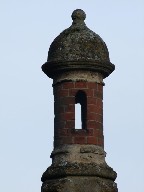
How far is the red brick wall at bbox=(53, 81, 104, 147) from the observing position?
44.4 feet

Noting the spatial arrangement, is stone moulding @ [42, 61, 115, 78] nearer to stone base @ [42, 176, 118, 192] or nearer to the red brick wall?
the red brick wall

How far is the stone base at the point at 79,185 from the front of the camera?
42.8ft

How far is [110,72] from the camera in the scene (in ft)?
45.6

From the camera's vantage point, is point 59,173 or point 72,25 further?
point 72,25

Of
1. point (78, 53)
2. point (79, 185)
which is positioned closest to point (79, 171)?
point (79, 185)

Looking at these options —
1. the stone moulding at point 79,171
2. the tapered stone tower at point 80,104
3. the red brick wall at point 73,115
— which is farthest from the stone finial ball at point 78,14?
the stone moulding at point 79,171

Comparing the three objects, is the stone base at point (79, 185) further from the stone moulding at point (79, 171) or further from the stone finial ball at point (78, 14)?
the stone finial ball at point (78, 14)

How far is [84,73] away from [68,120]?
71 centimetres

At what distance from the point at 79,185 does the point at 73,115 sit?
1.08 meters

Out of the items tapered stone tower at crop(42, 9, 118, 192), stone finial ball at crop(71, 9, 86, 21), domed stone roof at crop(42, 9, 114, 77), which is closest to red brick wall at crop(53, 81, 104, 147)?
tapered stone tower at crop(42, 9, 118, 192)

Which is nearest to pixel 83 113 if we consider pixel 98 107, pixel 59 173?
pixel 98 107

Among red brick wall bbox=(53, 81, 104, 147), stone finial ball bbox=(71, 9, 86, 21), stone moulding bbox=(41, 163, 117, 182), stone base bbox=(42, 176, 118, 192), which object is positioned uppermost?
stone finial ball bbox=(71, 9, 86, 21)

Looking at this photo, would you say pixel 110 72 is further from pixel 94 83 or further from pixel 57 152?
pixel 57 152

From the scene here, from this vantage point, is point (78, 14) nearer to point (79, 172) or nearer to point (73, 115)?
point (73, 115)
